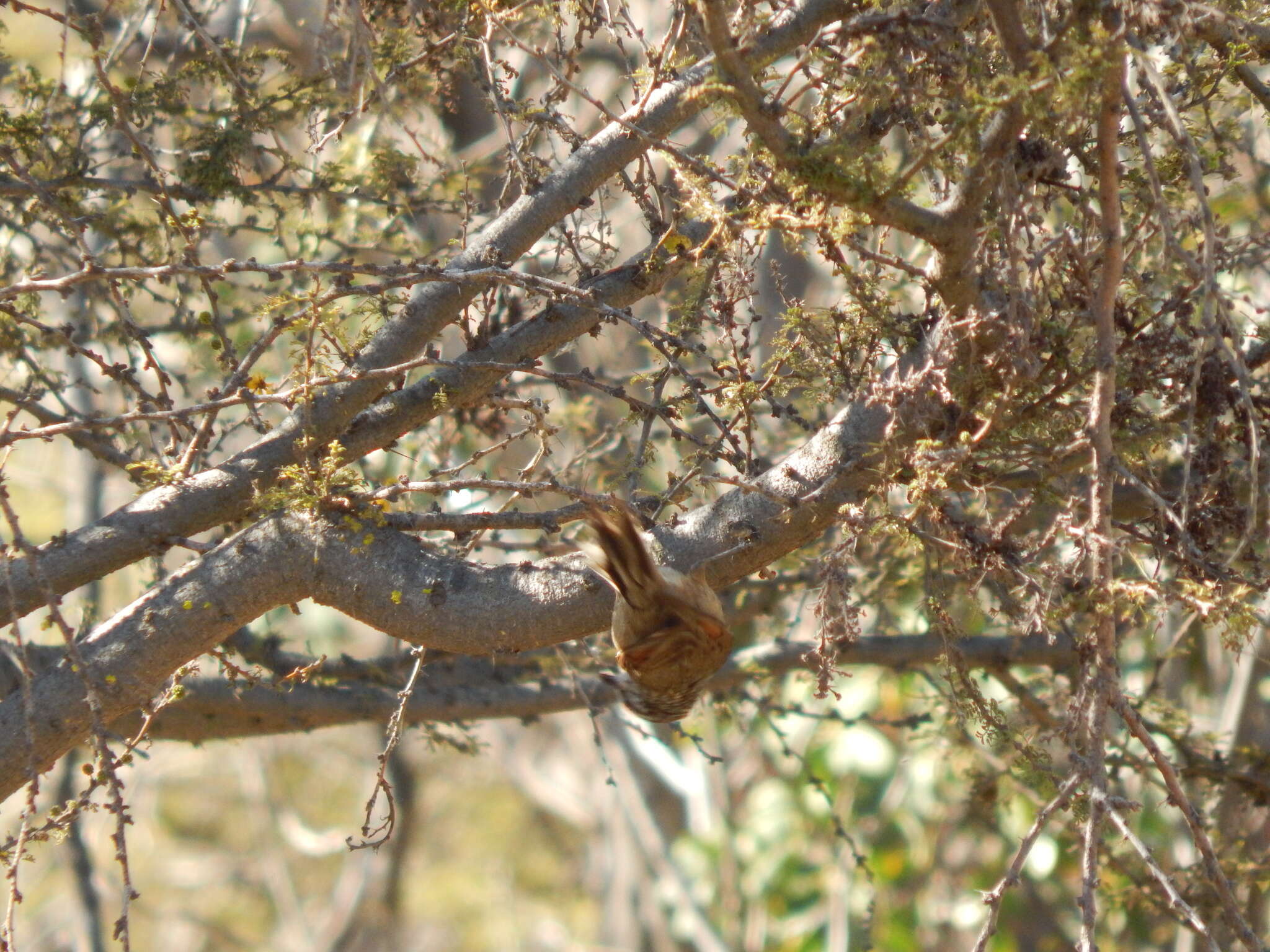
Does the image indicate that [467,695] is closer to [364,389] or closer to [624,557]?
[364,389]

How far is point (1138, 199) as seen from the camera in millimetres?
2295

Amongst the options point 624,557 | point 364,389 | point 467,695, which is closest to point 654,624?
point 624,557

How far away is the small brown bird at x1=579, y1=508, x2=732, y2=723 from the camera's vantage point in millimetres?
2262

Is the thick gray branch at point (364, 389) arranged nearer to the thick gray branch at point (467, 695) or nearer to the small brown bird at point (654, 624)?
the small brown bird at point (654, 624)

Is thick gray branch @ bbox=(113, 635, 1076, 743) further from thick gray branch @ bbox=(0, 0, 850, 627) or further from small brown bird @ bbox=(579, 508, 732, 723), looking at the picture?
thick gray branch @ bbox=(0, 0, 850, 627)

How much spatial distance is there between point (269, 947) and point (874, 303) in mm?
12255

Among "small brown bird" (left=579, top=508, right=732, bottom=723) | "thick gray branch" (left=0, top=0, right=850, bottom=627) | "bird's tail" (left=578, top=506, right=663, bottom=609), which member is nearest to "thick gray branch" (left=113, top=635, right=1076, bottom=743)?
"small brown bird" (left=579, top=508, right=732, bottom=723)

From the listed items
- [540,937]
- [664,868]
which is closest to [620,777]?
[664,868]

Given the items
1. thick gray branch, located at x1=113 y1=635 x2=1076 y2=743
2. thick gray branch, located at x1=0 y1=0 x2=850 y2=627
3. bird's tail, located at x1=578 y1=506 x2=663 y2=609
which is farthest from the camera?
thick gray branch, located at x1=113 y1=635 x2=1076 y2=743

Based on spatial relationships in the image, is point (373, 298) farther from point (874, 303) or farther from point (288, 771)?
point (288, 771)

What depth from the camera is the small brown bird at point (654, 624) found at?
226cm

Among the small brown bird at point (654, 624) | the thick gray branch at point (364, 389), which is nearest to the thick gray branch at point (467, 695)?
the small brown bird at point (654, 624)

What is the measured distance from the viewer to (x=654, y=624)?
7.84 ft

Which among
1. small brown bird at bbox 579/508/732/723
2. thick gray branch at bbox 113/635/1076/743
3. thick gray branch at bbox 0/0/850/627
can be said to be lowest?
small brown bird at bbox 579/508/732/723
